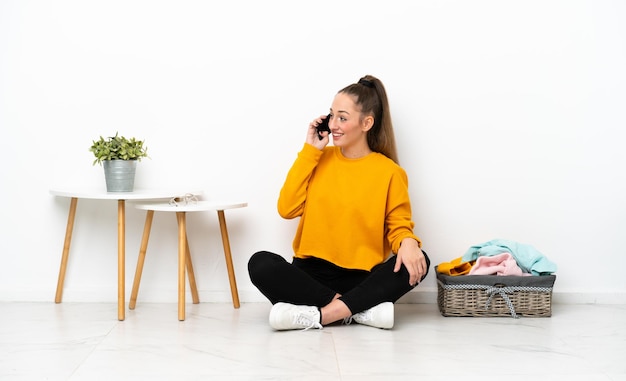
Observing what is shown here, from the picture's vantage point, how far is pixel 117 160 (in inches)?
87.5

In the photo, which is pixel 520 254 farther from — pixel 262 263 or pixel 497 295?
pixel 262 263

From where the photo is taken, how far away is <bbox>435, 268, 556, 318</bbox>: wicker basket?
227 centimetres

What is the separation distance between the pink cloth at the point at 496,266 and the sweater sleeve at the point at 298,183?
23.0 inches

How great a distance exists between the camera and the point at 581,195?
251 cm

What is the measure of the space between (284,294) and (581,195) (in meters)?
1.11

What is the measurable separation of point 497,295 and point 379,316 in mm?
437

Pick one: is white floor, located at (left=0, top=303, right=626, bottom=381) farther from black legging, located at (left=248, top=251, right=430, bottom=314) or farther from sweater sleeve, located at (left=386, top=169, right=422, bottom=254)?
sweater sleeve, located at (left=386, top=169, right=422, bottom=254)

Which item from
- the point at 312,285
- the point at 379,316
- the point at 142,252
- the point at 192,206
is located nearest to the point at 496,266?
the point at 379,316

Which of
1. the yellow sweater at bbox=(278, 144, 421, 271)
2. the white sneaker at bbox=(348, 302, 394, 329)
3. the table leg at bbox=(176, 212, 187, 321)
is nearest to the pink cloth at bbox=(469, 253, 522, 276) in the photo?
the yellow sweater at bbox=(278, 144, 421, 271)

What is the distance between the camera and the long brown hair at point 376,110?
7.46 ft

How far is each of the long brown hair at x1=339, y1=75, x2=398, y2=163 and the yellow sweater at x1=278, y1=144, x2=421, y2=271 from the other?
0.05m

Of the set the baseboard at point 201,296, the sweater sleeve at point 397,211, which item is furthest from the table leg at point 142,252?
the sweater sleeve at point 397,211

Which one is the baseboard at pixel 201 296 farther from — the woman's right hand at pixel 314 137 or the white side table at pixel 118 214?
the woman's right hand at pixel 314 137

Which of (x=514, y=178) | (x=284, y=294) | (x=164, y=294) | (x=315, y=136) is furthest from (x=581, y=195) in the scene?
(x=164, y=294)
